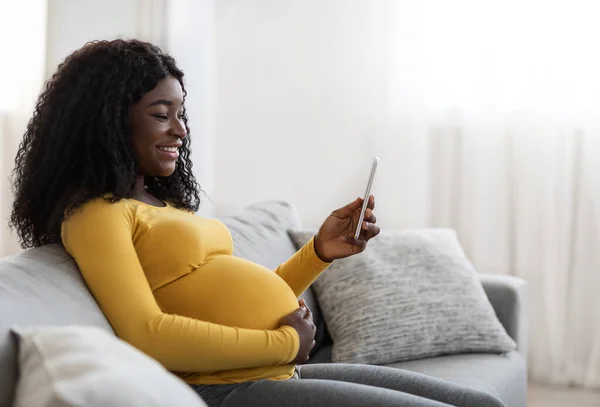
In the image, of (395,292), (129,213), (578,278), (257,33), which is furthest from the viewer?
(257,33)

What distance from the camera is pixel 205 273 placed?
144 cm

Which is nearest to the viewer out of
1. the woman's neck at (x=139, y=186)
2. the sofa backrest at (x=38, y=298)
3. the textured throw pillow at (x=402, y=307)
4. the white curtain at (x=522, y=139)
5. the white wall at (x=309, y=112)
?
the sofa backrest at (x=38, y=298)

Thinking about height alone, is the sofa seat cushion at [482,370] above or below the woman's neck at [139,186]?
below

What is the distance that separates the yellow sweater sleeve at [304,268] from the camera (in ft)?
5.69

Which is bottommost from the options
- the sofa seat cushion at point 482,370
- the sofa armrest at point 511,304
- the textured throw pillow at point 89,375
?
the sofa seat cushion at point 482,370

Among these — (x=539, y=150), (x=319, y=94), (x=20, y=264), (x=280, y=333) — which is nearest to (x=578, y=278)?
(x=539, y=150)

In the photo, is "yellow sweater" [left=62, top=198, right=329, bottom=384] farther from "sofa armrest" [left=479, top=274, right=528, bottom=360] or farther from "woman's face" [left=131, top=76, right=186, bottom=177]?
"sofa armrest" [left=479, top=274, right=528, bottom=360]

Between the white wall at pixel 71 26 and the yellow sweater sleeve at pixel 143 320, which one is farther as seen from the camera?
the white wall at pixel 71 26

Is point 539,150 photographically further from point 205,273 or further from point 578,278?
point 205,273

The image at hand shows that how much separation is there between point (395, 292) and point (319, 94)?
4.77ft

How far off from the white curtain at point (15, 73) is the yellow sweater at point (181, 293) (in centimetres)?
195

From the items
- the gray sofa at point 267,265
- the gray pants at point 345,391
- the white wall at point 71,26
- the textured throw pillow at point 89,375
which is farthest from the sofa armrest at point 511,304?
the white wall at point 71,26

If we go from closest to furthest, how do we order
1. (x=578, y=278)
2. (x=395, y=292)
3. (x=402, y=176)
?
1. (x=395, y=292)
2. (x=578, y=278)
3. (x=402, y=176)

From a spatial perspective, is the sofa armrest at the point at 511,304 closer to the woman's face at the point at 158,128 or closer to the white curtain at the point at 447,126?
the white curtain at the point at 447,126
